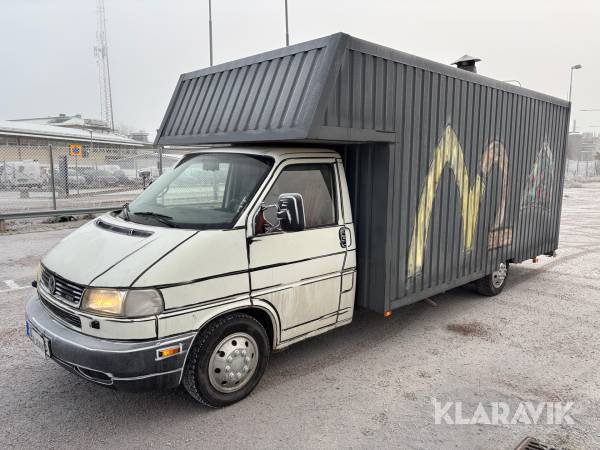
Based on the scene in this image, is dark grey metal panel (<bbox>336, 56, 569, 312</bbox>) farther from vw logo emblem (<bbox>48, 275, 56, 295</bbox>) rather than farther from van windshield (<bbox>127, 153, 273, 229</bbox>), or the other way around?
vw logo emblem (<bbox>48, 275, 56, 295</bbox>)

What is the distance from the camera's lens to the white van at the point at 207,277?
3303 mm

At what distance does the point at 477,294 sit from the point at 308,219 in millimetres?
3941

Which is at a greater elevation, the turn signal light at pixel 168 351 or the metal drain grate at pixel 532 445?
the turn signal light at pixel 168 351

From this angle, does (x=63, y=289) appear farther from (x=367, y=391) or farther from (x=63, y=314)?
(x=367, y=391)

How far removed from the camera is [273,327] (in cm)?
407

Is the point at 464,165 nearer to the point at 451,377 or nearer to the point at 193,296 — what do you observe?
the point at 451,377

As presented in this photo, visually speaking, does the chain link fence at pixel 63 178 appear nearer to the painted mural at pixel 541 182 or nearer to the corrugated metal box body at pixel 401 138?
the corrugated metal box body at pixel 401 138

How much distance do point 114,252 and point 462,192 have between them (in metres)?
4.17

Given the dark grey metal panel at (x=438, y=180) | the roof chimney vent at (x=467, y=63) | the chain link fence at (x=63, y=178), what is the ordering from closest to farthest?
the dark grey metal panel at (x=438, y=180), the roof chimney vent at (x=467, y=63), the chain link fence at (x=63, y=178)

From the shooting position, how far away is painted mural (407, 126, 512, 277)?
522cm

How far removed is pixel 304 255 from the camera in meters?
4.18

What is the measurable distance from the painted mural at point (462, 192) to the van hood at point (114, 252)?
2678 millimetres

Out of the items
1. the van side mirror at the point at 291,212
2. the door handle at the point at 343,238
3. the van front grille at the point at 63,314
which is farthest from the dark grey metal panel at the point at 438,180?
the van front grille at the point at 63,314

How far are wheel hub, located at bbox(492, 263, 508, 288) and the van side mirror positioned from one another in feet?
13.9
